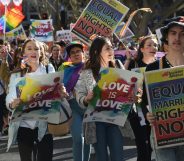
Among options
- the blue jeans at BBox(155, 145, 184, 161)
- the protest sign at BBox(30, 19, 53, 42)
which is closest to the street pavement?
the blue jeans at BBox(155, 145, 184, 161)

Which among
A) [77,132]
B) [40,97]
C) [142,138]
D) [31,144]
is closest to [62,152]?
[77,132]

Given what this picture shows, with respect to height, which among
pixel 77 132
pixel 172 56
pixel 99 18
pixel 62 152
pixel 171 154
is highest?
pixel 99 18

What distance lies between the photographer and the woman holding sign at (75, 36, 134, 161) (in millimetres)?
5207

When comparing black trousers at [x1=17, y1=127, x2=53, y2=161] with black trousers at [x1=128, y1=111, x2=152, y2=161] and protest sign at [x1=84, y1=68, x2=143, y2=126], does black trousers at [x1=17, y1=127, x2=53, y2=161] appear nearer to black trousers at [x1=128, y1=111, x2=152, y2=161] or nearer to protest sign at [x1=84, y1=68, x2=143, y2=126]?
protest sign at [x1=84, y1=68, x2=143, y2=126]

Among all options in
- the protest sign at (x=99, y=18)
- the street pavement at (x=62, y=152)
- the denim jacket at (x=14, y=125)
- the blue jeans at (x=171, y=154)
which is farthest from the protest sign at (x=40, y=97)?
the protest sign at (x=99, y=18)

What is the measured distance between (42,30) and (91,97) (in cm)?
1463

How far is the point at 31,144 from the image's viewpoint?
5.28 metres

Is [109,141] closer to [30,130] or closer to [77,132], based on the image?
[30,130]

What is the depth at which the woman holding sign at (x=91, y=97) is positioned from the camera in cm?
521

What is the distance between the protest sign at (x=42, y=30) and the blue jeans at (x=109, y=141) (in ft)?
46.4

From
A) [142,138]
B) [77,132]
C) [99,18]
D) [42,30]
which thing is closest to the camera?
[142,138]

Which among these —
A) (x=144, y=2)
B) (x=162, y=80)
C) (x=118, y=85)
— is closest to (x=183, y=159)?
(x=162, y=80)

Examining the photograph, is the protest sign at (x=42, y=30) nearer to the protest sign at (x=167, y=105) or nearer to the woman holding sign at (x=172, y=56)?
the woman holding sign at (x=172, y=56)

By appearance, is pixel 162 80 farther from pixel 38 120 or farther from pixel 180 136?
pixel 38 120
